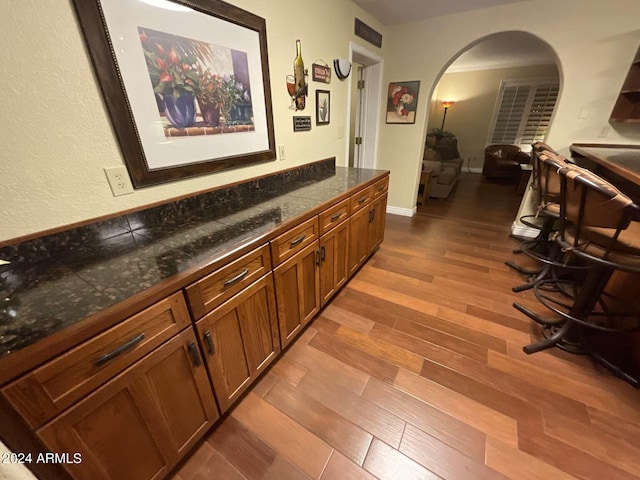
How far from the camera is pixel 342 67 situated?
7.80 ft

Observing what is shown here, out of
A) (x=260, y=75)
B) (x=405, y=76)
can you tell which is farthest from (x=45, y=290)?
(x=405, y=76)

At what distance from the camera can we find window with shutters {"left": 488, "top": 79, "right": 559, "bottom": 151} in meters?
5.69

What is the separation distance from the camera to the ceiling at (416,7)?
7.82ft

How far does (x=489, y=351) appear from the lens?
159 cm

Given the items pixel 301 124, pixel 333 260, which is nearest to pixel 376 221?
pixel 333 260

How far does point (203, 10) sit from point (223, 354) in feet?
5.53

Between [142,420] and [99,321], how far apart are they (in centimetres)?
44

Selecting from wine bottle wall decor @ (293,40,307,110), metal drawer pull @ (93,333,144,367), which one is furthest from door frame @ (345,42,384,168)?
metal drawer pull @ (93,333,144,367)

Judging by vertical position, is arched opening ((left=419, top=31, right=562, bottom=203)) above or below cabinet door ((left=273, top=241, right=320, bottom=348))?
above

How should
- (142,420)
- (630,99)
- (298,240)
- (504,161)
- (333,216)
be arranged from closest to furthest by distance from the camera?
(142,420) → (298,240) → (333,216) → (630,99) → (504,161)

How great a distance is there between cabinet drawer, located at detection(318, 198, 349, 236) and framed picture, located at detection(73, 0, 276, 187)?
0.65 meters

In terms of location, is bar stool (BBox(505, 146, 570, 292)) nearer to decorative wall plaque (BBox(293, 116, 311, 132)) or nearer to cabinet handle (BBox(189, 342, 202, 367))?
decorative wall plaque (BBox(293, 116, 311, 132))

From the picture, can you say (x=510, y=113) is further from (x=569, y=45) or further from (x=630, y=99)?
(x=630, y=99)

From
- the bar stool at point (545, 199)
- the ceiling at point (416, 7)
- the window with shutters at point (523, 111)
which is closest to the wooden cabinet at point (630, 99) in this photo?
the bar stool at point (545, 199)
